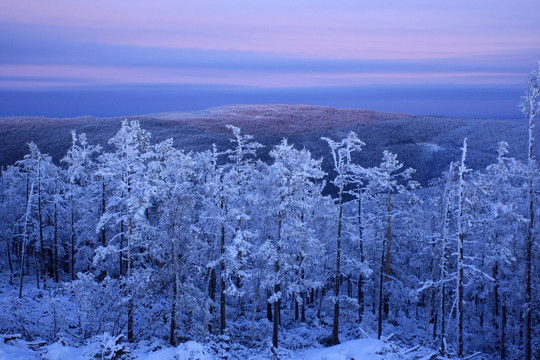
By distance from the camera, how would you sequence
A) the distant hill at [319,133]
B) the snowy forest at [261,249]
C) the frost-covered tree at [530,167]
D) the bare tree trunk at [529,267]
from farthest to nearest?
1. the distant hill at [319,133]
2. the snowy forest at [261,249]
3. the bare tree trunk at [529,267]
4. the frost-covered tree at [530,167]

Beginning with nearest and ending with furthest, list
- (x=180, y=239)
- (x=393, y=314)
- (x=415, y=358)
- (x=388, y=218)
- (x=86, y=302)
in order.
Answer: (x=415, y=358) → (x=180, y=239) → (x=86, y=302) → (x=388, y=218) → (x=393, y=314)

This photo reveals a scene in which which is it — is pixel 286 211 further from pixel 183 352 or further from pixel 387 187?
pixel 183 352

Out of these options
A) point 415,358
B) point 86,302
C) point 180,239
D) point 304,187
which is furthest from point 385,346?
point 86,302

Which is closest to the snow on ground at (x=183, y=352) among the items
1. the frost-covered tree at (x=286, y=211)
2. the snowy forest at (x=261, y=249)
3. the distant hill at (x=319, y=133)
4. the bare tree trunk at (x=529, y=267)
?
the snowy forest at (x=261, y=249)

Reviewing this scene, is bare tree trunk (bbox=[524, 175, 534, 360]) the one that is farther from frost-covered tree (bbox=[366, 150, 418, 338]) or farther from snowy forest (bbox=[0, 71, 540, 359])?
frost-covered tree (bbox=[366, 150, 418, 338])

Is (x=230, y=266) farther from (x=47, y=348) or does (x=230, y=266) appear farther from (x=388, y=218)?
Answer: (x=388, y=218)

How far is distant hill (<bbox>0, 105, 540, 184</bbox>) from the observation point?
90.2m

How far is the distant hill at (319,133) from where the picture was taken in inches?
3553

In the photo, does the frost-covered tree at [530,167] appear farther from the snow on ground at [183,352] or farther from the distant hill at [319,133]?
the distant hill at [319,133]

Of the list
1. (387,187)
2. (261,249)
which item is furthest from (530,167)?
(261,249)

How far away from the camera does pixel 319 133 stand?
360 feet

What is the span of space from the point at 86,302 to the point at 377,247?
1905 centimetres

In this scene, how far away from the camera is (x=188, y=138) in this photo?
9494 centimetres

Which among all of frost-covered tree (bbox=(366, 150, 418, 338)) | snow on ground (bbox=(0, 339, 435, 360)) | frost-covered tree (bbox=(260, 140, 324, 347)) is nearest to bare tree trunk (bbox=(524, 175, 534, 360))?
frost-covered tree (bbox=(366, 150, 418, 338))
